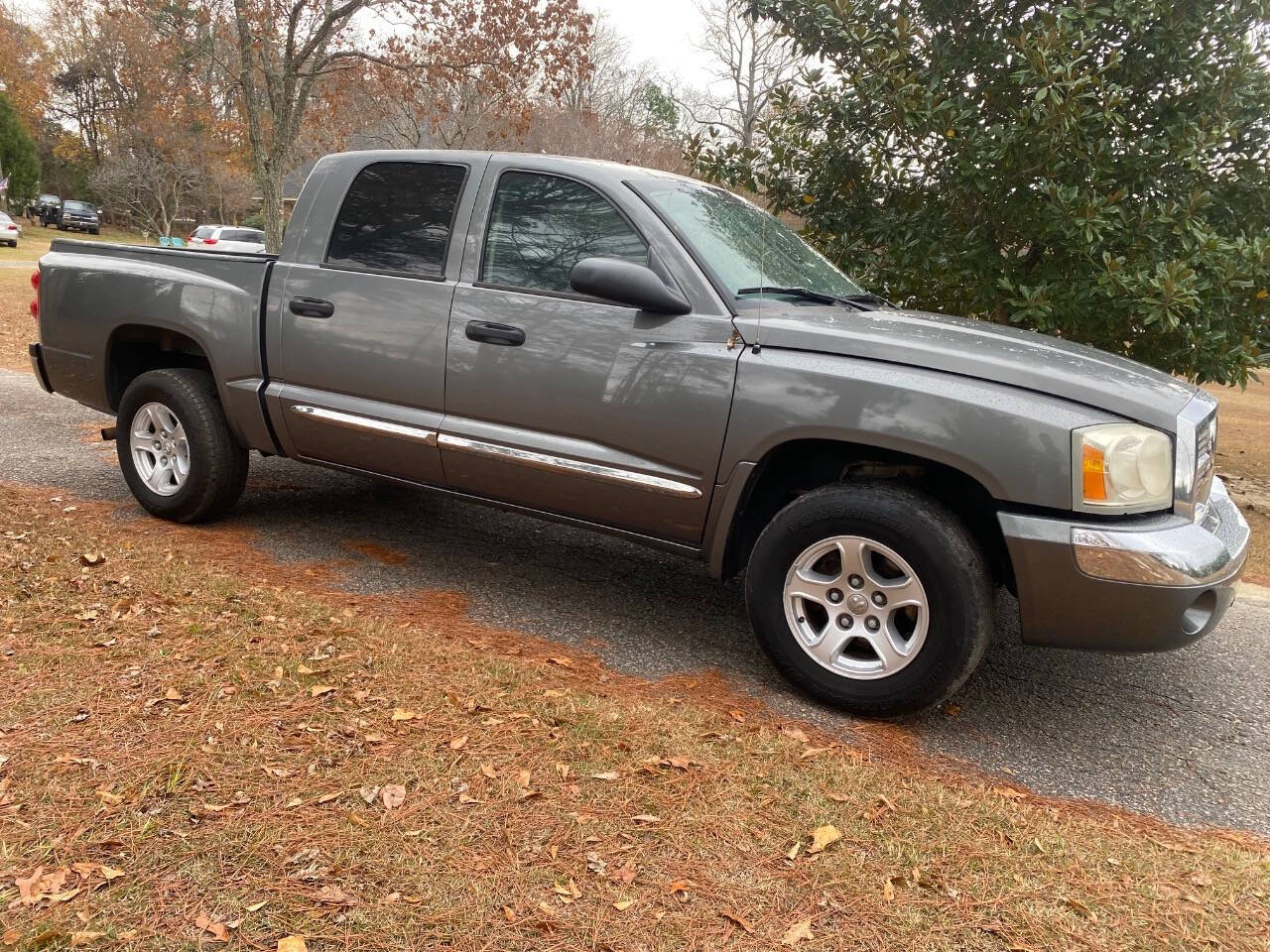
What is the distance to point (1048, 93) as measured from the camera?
6340 millimetres

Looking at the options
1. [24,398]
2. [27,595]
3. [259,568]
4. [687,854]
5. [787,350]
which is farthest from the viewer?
[24,398]

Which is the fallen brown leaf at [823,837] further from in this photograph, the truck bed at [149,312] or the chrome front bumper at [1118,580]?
the truck bed at [149,312]

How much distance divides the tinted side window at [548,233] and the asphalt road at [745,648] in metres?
1.45

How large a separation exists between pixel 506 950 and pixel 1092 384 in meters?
2.40

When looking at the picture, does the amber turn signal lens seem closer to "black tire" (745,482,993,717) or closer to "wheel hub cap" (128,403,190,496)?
"black tire" (745,482,993,717)

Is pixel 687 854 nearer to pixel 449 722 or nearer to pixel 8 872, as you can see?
pixel 449 722

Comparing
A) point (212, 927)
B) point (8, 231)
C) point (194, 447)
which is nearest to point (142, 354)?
point (194, 447)

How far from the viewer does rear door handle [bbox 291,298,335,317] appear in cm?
445

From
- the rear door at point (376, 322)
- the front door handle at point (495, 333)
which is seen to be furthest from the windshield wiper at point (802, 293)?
the rear door at point (376, 322)

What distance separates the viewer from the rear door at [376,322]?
4227 millimetres

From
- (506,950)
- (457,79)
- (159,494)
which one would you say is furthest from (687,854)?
(457,79)

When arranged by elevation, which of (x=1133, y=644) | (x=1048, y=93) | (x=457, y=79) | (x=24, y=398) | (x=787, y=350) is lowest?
(x=24, y=398)

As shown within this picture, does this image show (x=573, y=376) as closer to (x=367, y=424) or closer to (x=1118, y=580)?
(x=367, y=424)

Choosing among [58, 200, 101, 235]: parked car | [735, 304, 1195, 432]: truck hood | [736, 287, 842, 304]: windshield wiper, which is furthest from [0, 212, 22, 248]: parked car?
[735, 304, 1195, 432]: truck hood
